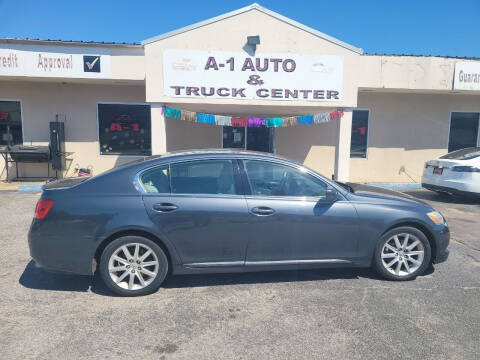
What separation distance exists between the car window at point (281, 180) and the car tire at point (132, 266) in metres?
1.29

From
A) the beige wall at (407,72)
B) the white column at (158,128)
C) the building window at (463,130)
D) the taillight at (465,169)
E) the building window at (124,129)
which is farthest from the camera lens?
the building window at (463,130)

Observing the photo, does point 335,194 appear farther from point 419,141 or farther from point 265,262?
point 419,141

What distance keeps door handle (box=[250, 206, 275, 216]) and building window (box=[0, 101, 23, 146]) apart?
414 inches

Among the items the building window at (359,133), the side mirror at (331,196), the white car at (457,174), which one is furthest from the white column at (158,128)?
the white car at (457,174)

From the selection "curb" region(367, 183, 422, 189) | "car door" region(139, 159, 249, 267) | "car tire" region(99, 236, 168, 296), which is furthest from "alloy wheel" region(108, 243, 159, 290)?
"curb" region(367, 183, 422, 189)

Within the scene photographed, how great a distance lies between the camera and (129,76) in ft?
32.9

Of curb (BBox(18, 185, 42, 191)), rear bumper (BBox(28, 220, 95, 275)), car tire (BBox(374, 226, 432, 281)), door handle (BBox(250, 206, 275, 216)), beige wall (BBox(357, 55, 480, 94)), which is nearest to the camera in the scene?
rear bumper (BBox(28, 220, 95, 275))

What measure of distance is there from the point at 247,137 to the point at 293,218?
Result: 922 centimetres

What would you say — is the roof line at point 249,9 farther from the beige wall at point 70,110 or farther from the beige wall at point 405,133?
the beige wall at point 405,133

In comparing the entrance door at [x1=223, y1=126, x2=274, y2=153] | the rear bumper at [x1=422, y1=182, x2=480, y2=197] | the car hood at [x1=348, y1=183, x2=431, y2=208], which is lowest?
the rear bumper at [x1=422, y1=182, x2=480, y2=197]

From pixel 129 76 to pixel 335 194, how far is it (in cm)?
803

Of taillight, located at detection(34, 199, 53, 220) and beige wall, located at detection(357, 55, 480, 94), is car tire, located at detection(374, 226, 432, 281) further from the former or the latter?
beige wall, located at detection(357, 55, 480, 94)

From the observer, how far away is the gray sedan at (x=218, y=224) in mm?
3631

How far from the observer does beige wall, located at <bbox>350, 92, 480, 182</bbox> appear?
12320 mm
